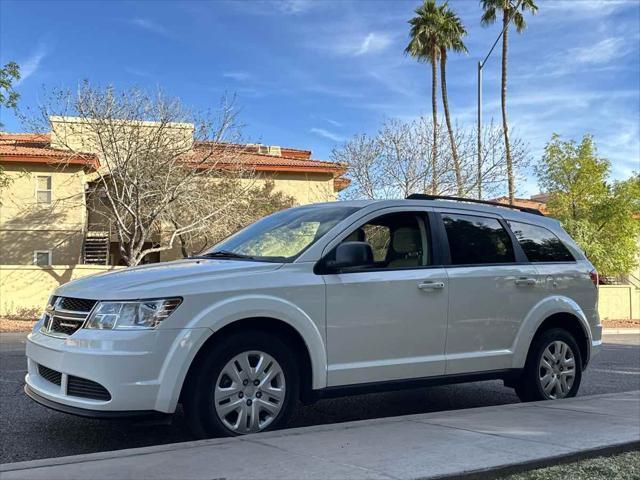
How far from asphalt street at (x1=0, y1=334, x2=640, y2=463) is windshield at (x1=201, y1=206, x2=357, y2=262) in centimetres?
151

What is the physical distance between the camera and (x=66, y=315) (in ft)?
15.5

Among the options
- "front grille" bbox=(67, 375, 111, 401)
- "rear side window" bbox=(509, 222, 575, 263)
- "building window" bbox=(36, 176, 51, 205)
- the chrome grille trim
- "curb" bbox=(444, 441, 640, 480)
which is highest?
"building window" bbox=(36, 176, 51, 205)

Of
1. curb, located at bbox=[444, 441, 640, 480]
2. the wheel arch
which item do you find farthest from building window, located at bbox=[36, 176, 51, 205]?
curb, located at bbox=[444, 441, 640, 480]

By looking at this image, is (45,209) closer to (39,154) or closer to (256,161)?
(39,154)

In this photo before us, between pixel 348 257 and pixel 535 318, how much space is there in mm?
2264

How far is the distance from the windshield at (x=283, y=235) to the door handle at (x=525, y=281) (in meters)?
1.81

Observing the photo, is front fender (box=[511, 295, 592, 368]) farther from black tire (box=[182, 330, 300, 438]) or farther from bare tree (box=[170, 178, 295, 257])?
bare tree (box=[170, 178, 295, 257])

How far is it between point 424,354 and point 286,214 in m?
1.77

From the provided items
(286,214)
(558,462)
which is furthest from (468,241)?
(558,462)

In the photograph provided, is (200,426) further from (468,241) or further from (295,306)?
(468,241)

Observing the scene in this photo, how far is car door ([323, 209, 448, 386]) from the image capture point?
17.0 feet

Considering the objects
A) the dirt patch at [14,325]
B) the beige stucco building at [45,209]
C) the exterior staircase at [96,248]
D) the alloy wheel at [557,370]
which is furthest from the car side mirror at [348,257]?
the exterior staircase at [96,248]

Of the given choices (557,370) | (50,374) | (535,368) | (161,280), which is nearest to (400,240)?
(535,368)

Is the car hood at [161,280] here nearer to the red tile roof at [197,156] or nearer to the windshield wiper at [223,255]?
the windshield wiper at [223,255]
